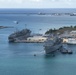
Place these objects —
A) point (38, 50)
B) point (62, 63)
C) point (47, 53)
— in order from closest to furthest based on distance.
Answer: point (62, 63) → point (47, 53) → point (38, 50)

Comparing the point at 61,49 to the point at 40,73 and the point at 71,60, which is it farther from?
the point at 40,73

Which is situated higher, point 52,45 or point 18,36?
point 52,45

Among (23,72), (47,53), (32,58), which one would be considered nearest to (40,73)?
(23,72)

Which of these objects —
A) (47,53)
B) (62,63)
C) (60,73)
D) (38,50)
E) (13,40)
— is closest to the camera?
(60,73)

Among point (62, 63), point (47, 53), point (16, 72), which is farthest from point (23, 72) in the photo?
point (47, 53)

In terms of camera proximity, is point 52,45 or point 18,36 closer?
point 52,45

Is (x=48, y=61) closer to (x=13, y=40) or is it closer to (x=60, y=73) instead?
(x=60, y=73)

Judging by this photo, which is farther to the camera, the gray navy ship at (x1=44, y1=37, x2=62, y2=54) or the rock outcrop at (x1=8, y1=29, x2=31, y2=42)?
the rock outcrop at (x1=8, y1=29, x2=31, y2=42)

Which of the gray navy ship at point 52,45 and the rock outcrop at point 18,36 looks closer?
the gray navy ship at point 52,45

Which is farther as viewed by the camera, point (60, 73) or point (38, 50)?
point (38, 50)
